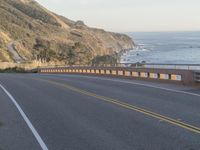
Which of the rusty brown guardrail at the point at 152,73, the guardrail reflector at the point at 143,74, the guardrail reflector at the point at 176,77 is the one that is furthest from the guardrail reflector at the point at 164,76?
the guardrail reflector at the point at 143,74

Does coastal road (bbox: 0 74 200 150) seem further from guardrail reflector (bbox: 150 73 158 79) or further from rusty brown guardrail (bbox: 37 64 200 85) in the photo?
guardrail reflector (bbox: 150 73 158 79)

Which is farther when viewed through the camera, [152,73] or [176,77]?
[152,73]

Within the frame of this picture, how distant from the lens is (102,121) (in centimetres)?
1391

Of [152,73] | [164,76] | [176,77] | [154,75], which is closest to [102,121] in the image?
[176,77]

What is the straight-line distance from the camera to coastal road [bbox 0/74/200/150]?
10.9m

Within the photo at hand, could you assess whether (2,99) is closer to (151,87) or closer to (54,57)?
(151,87)

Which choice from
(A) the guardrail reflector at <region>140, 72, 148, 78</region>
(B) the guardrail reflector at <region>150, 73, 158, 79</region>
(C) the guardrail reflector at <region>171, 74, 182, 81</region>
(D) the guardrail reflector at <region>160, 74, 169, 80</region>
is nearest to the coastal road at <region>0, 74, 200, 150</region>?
(C) the guardrail reflector at <region>171, 74, 182, 81</region>

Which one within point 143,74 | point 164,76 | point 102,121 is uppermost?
point 102,121

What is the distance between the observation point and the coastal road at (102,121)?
35.8 feet

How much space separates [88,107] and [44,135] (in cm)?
506

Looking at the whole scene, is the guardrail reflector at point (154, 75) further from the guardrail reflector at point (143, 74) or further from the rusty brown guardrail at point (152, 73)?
the guardrail reflector at point (143, 74)

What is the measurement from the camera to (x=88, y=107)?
1711 centimetres

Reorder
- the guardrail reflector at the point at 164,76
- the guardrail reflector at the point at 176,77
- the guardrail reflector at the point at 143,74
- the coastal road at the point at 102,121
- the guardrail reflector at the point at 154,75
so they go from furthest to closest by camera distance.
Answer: the guardrail reflector at the point at 143,74, the guardrail reflector at the point at 154,75, the guardrail reflector at the point at 164,76, the guardrail reflector at the point at 176,77, the coastal road at the point at 102,121

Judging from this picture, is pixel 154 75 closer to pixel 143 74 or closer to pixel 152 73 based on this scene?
pixel 152 73
